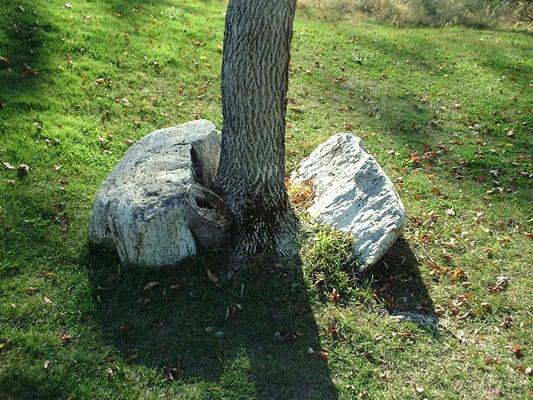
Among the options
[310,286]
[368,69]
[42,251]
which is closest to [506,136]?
[368,69]

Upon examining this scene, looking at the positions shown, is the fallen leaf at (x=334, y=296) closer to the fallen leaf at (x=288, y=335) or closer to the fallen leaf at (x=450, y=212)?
the fallen leaf at (x=288, y=335)

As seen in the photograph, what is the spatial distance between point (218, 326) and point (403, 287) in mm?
2312

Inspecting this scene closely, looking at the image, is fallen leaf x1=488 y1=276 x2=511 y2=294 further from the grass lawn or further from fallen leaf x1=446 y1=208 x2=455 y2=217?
fallen leaf x1=446 y1=208 x2=455 y2=217

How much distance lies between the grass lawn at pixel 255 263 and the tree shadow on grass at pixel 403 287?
26mm

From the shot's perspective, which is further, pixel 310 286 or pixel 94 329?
pixel 310 286

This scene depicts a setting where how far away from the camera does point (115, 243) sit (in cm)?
605

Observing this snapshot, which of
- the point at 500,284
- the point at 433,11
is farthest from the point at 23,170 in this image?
the point at 433,11

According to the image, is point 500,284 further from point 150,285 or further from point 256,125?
point 150,285

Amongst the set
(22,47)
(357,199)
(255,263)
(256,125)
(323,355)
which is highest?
(256,125)

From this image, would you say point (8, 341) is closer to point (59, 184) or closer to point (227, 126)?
point (59, 184)

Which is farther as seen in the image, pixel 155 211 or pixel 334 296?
pixel 334 296

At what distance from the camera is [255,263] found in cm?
617

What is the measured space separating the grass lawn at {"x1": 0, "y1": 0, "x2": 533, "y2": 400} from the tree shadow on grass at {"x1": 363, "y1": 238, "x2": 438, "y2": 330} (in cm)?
3

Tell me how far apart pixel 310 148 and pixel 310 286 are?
3.45 m
